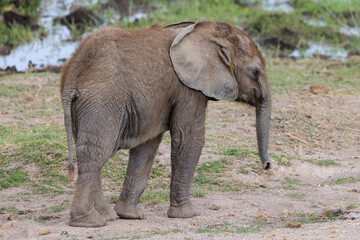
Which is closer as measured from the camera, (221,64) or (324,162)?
(221,64)

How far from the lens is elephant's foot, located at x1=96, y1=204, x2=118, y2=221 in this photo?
683 cm

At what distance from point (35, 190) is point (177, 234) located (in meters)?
2.35

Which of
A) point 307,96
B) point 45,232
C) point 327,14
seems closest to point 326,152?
point 307,96

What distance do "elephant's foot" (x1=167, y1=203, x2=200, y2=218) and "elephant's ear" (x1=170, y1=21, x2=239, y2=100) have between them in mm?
1057

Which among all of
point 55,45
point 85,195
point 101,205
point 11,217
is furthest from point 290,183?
point 55,45

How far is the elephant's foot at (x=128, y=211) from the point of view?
7.04 metres

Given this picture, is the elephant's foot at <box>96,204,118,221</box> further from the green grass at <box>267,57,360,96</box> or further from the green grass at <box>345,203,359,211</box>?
the green grass at <box>267,57,360,96</box>

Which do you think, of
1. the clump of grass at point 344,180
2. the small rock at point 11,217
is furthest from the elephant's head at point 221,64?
the small rock at point 11,217

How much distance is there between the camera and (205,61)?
686cm

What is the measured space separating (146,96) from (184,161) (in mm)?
810

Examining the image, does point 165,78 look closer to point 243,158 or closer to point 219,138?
point 243,158

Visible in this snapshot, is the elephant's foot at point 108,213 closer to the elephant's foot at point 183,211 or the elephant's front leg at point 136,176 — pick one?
the elephant's front leg at point 136,176

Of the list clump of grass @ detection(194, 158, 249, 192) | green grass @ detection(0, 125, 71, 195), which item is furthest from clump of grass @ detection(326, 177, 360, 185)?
green grass @ detection(0, 125, 71, 195)

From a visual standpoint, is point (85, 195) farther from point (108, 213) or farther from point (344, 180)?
point (344, 180)
